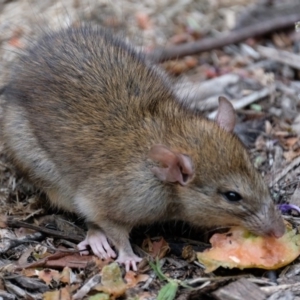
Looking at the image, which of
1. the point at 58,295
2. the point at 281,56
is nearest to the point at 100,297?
the point at 58,295

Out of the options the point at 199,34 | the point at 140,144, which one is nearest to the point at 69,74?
the point at 140,144

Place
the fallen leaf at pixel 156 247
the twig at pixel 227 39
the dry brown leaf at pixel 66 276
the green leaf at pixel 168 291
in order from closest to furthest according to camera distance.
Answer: the green leaf at pixel 168 291 < the dry brown leaf at pixel 66 276 < the fallen leaf at pixel 156 247 < the twig at pixel 227 39

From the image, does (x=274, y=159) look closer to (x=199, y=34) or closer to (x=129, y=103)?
(x=129, y=103)

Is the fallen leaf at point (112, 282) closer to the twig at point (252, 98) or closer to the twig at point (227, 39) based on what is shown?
the twig at point (252, 98)

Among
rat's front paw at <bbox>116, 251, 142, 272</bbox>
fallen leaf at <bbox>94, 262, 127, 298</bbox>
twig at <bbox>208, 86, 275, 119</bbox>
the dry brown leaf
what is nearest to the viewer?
fallen leaf at <bbox>94, 262, 127, 298</bbox>

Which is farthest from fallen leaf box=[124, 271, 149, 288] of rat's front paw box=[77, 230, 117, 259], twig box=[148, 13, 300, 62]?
twig box=[148, 13, 300, 62]

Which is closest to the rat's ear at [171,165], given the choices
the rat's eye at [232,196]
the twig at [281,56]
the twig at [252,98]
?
the rat's eye at [232,196]

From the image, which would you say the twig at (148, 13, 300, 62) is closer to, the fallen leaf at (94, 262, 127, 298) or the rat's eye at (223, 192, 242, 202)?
the rat's eye at (223, 192, 242, 202)

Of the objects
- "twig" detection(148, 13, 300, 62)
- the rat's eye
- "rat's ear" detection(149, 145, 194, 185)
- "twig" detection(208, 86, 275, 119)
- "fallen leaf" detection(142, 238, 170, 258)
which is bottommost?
"fallen leaf" detection(142, 238, 170, 258)
